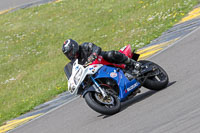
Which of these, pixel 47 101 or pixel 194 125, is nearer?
pixel 194 125

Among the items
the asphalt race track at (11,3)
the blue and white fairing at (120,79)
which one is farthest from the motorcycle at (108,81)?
the asphalt race track at (11,3)

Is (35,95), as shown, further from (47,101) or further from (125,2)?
(125,2)

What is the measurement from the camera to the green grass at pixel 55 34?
13180 millimetres

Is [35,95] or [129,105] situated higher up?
[129,105]

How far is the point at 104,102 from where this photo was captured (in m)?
6.85

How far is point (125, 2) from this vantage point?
21.3 meters

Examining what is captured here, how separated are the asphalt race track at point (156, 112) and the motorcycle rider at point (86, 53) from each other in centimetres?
87

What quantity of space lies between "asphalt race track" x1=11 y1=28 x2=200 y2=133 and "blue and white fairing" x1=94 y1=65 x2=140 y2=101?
0.87ft

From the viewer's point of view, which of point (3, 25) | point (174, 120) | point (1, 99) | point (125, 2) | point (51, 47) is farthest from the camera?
point (3, 25)

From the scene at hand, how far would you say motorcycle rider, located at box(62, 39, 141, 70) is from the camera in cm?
717

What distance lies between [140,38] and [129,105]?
275 inches

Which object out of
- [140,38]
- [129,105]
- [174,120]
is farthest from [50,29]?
[174,120]

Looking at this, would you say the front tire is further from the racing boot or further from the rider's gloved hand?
the racing boot

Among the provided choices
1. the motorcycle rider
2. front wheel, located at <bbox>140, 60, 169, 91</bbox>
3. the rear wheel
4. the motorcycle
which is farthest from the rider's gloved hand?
front wheel, located at <bbox>140, 60, 169, 91</bbox>
